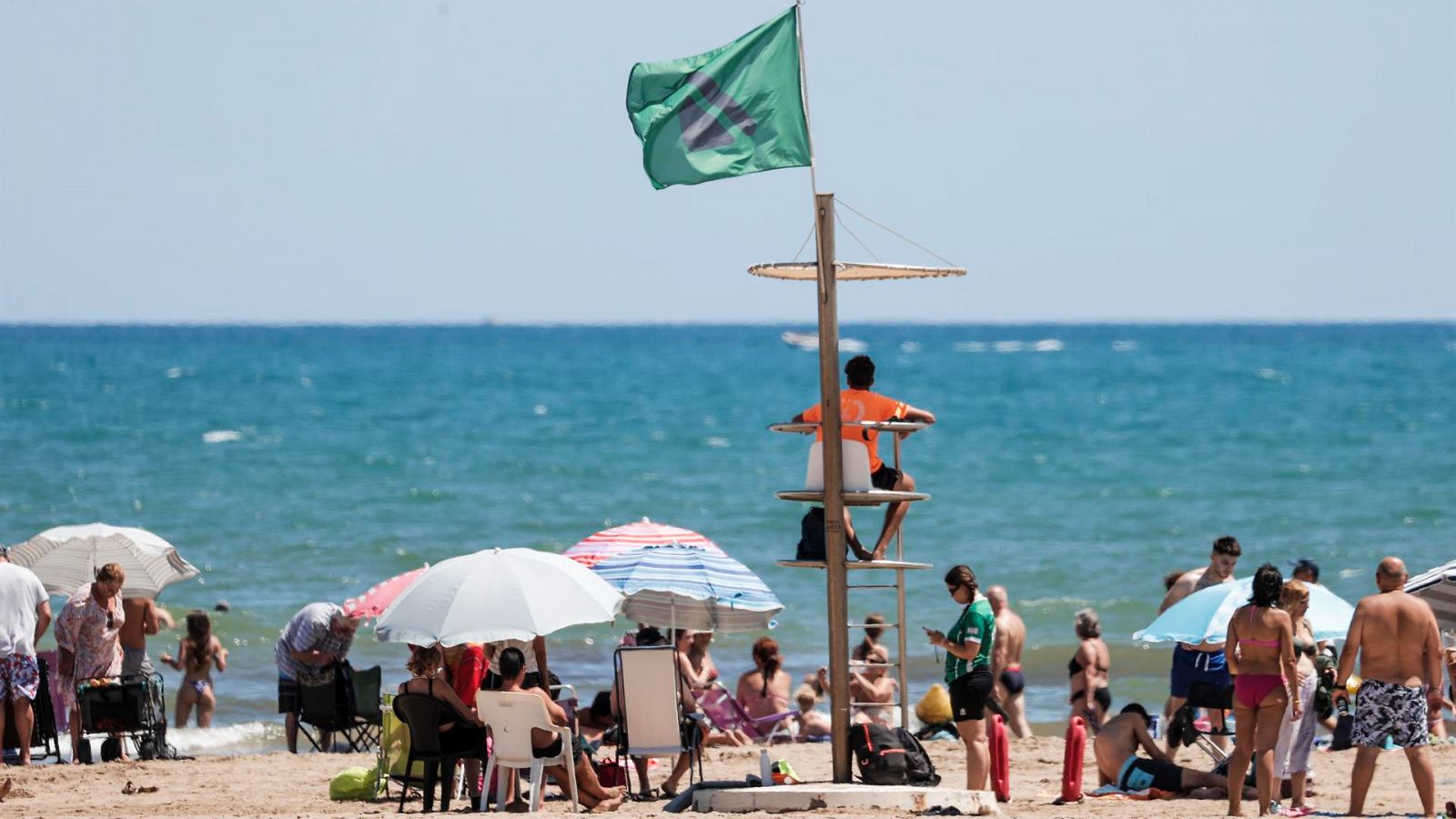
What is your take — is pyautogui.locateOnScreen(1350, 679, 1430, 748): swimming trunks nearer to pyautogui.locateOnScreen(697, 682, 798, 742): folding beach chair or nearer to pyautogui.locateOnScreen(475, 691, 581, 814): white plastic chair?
pyautogui.locateOnScreen(475, 691, 581, 814): white plastic chair

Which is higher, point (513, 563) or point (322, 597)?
point (513, 563)

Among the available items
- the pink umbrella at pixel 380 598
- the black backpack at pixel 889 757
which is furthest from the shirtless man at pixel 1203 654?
the pink umbrella at pixel 380 598

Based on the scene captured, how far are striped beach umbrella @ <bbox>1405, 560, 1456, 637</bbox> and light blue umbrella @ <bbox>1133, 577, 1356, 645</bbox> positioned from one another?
3.07ft

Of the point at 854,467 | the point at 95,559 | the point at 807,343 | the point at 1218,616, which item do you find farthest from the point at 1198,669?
the point at 807,343

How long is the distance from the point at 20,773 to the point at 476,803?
3.01 meters

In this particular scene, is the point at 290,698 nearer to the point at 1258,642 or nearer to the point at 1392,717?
the point at 1258,642

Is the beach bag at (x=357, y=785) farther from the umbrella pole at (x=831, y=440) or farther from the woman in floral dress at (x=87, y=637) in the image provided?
the umbrella pole at (x=831, y=440)

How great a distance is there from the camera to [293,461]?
4194cm

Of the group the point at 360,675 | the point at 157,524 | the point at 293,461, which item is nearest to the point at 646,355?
the point at 293,461

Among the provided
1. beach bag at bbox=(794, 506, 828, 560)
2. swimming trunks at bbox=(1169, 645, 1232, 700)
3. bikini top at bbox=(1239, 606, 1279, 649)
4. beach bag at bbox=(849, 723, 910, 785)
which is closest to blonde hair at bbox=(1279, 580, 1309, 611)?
bikini top at bbox=(1239, 606, 1279, 649)

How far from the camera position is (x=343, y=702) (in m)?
12.1

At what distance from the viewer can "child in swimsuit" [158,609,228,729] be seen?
12.9m

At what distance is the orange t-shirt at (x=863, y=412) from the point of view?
8.55 m

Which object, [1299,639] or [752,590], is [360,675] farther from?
[1299,639]
